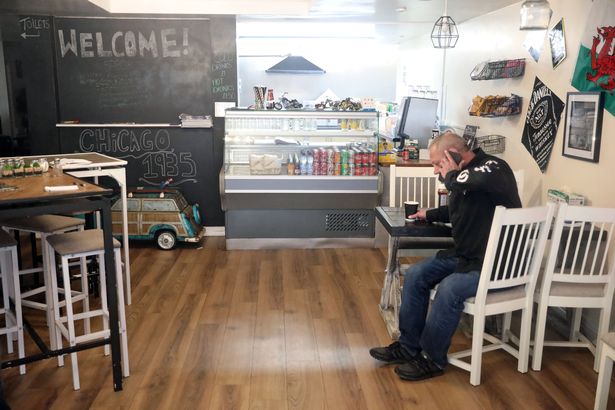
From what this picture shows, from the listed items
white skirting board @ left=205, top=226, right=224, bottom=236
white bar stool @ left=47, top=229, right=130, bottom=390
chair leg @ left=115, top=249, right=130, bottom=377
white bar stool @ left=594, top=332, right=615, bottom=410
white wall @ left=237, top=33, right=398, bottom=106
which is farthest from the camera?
white wall @ left=237, top=33, right=398, bottom=106

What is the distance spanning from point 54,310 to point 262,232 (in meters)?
2.77

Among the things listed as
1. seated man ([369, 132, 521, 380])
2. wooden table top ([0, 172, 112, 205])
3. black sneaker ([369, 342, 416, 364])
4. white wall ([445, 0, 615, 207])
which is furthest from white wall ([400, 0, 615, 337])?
wooden table top ([0, 172, 112, 205])

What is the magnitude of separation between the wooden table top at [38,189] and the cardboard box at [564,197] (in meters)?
2.86

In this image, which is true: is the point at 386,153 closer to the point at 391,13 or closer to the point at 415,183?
the point at 415,183

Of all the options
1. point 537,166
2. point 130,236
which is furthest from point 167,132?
point 537,166

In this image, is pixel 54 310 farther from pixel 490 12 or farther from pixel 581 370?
pixel 490 12

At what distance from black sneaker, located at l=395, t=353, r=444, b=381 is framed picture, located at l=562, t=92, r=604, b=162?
1.70 meters

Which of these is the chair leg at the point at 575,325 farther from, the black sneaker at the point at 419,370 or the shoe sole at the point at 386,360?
the shoe sole at the point at 386,360

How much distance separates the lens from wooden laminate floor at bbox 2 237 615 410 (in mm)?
3016

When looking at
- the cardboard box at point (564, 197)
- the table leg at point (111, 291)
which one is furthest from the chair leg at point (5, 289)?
the cardboard box at point (564, 197)

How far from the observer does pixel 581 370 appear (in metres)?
3.36

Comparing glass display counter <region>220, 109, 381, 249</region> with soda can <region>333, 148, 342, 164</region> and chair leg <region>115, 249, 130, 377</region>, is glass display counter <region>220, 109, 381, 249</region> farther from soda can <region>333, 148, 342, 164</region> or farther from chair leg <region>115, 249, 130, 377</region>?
chair leg <region>115, 249, 130, 377</region>

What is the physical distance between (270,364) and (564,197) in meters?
2.24

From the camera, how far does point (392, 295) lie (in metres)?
4.07
